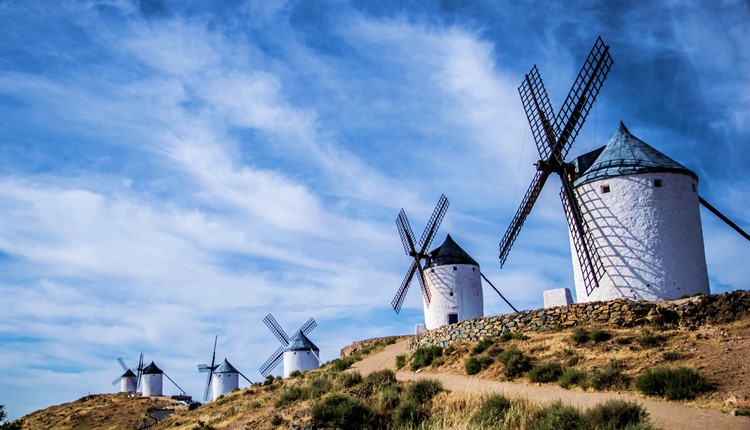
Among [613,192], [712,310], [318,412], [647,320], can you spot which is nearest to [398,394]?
[318,412]

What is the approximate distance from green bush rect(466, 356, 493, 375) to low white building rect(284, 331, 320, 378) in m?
26.7

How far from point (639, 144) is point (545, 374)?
10603mm

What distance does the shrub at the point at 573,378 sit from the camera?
551 inches

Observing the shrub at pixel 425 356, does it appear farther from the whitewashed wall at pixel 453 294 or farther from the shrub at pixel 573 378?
the whitewashed wall at pixel 453 294

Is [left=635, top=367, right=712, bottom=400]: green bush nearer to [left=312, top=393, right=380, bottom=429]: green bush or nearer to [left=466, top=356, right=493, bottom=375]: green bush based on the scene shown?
[left=466, top=356, right=493, bottom=375]: green bush

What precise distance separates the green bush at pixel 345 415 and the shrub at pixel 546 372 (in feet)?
14.6

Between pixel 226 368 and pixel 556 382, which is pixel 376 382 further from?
pixel 226 368

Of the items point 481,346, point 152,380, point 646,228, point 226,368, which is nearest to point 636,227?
point 646,228

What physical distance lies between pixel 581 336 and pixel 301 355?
29.4 metres

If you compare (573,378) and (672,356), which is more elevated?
(672,356)

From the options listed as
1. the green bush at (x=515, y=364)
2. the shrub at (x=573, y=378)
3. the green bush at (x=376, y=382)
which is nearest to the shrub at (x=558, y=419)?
the shrub at (x=573, y=378)

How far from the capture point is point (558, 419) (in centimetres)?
1055

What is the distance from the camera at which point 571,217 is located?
21594 millimetres

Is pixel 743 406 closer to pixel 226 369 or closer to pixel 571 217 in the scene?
pixel 571 217
